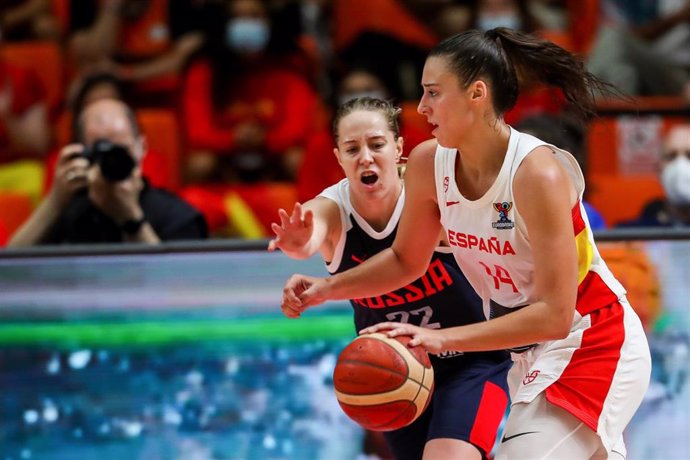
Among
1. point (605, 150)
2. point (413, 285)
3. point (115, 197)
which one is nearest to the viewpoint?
point (413, 285)

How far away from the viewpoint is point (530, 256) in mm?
2904

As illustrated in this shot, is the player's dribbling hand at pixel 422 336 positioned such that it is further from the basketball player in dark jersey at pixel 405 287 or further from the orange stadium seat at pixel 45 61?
the orange stadium seat at pixel 45 61

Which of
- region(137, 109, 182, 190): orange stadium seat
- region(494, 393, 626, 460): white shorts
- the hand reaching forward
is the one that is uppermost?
region(137, 109, 182, 190): orange stadium seat

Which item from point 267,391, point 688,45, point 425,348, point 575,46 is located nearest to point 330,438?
point 267,391

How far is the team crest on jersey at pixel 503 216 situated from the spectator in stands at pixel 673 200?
2478 millimetres

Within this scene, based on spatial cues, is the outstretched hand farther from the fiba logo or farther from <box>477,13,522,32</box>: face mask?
<box>477,13,522,32</box>: face mask

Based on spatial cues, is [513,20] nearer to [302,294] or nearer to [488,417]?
[488,417]

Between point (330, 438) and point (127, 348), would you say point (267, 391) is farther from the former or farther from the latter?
point (127, 348)

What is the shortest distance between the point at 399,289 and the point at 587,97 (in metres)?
0.89

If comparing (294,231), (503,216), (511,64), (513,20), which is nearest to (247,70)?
(513,20)

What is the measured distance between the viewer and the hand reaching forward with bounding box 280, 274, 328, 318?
3.23 m

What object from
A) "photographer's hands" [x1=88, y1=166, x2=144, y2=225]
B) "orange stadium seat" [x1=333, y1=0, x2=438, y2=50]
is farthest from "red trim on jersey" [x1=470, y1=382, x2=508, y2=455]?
"orange stadium seat" [x1=333, y1=0, x2=438, y2=50]

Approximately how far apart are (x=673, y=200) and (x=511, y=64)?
2.55 metres

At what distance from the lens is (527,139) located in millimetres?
2930
